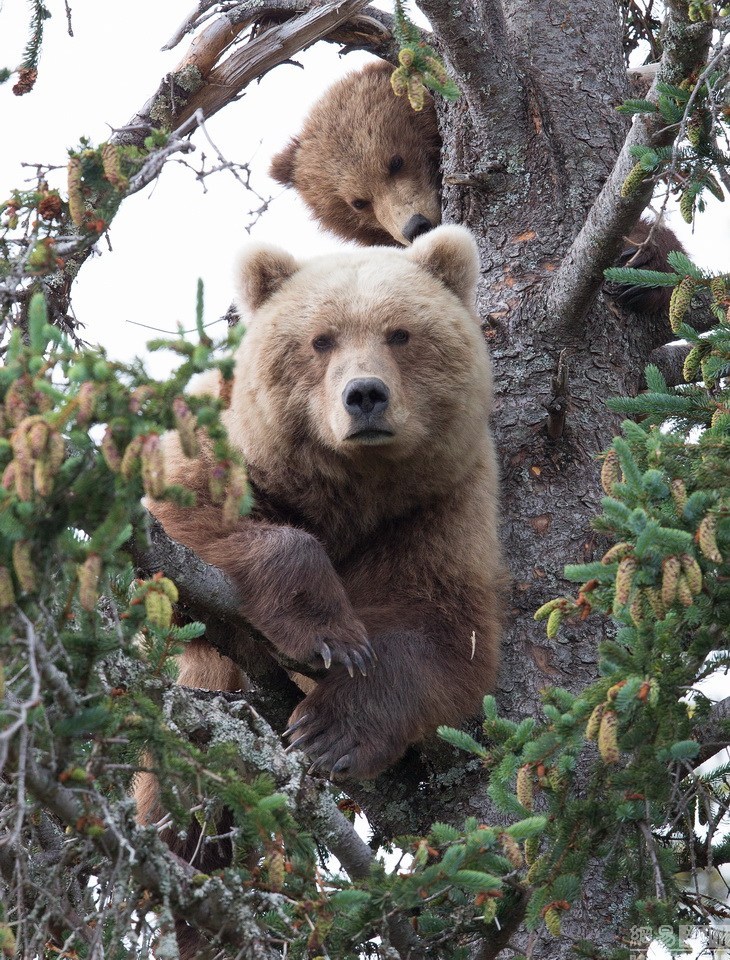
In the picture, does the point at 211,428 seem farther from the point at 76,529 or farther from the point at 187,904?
the point at 187,904

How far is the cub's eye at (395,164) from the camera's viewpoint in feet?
22.0

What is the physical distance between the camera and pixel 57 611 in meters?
2.44

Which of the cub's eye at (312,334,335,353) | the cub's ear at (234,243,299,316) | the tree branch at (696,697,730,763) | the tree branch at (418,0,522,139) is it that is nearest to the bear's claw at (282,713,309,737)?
the tree branch at (696,697,730,763)

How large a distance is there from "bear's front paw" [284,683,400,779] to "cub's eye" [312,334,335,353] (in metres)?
1.40

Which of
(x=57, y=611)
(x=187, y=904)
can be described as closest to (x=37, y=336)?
(x=57, y=611)

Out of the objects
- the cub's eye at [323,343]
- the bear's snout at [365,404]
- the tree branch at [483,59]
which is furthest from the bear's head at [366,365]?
the tree branch at [483,59]

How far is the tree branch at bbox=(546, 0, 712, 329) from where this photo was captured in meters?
3.38

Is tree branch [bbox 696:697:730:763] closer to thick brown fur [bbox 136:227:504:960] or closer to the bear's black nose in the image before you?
thick brown fur [bbox 136:227:504:960]

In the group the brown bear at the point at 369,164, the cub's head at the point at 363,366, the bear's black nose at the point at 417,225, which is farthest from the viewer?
the brown bear at the point at 369,164

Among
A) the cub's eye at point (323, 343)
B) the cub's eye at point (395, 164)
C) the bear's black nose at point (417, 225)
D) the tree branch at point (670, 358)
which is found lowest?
the tree branch at point (670, 358)

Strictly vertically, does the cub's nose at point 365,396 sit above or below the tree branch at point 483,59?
below

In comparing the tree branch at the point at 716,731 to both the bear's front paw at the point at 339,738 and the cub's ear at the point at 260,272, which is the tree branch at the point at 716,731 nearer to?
the bear's front paw at the point at 339,738

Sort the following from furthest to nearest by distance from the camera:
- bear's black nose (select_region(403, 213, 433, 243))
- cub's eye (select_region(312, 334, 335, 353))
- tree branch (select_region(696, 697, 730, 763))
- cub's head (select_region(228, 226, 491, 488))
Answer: bear's black nose (select_region(403, 213, 433, 243)) → cub's eye (select_region(312, 334, 335, 353)) → cub's head (select_region(228, 226, 491, 488)) → tree branch (select_region(696, 697, 730, 763))

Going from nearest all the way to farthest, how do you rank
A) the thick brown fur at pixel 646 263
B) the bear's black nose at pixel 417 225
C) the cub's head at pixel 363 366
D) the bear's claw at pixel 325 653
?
the bear's claw at pixel 325 653
the cub's head at pixel 363 366
the thick brown fur at pixel 646 263
the bear's black nose at pixel 417 225
